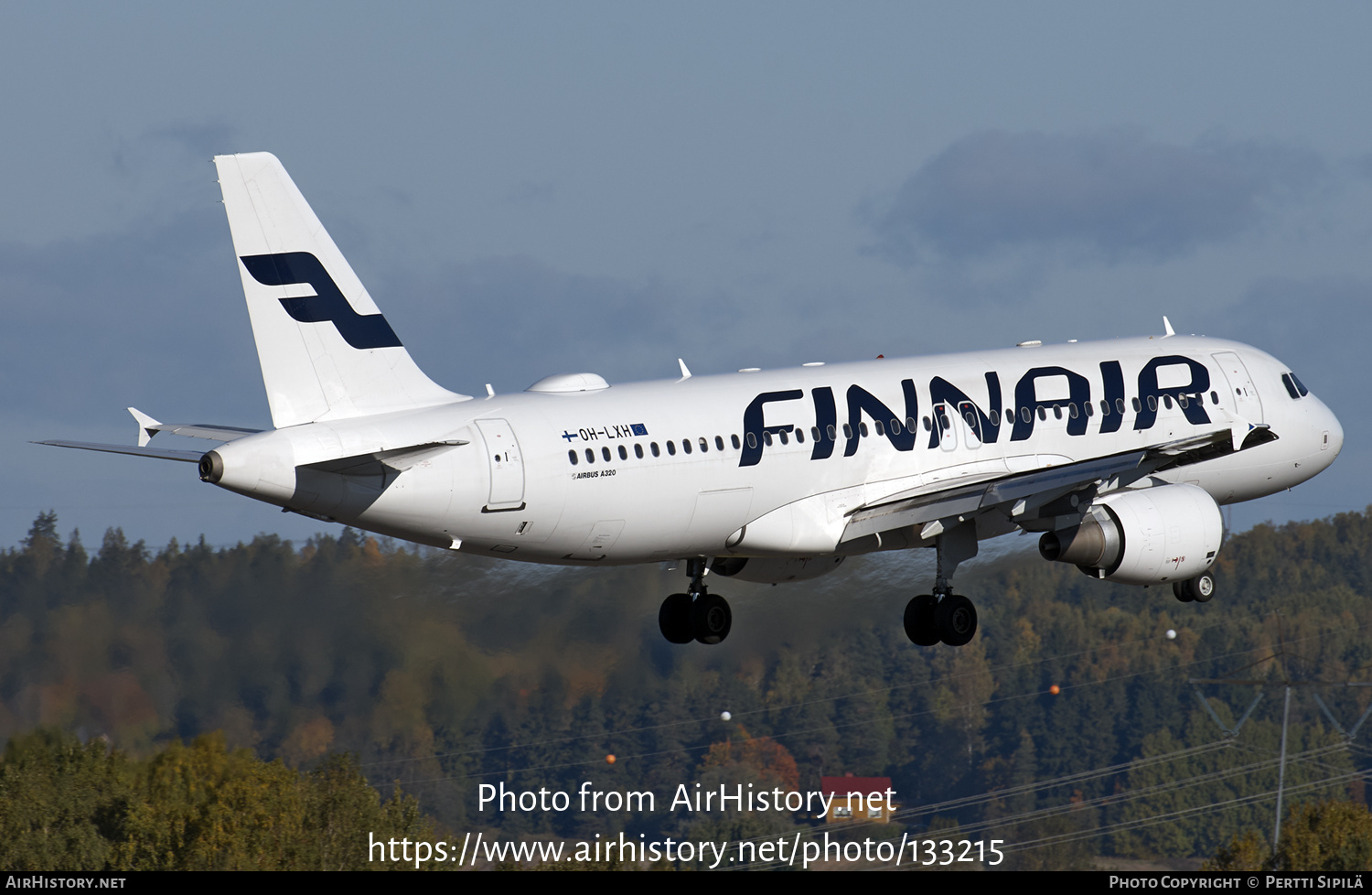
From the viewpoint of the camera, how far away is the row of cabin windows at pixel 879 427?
32.6 meters

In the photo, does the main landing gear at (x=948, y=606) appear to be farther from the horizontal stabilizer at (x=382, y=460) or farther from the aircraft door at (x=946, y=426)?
the horizontal stabilizer at (x=382, y=460)

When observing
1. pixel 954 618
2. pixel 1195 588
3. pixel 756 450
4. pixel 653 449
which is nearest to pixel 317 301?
pixel 653 449

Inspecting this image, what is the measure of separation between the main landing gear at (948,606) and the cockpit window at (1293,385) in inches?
348

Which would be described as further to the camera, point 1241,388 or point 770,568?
point 1241,388

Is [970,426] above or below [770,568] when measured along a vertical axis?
above

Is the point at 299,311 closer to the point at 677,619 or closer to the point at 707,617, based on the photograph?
the point at 677,619

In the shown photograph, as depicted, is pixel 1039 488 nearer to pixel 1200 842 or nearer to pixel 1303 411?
pixel 1303 411

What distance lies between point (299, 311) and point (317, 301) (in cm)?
35

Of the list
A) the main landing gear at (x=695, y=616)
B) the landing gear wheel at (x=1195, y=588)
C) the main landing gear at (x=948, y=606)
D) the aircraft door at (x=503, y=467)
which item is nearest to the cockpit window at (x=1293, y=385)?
the landing gear wheel at (x=1195, y=588)

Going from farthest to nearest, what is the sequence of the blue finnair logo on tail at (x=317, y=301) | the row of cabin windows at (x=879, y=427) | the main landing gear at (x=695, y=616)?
the main landing gear at (x=695, y=616), the row of cabin windows at (x=879, y=427), the blue finnair logo on tail at (x=317, y=301)

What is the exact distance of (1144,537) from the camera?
35906 millimetres

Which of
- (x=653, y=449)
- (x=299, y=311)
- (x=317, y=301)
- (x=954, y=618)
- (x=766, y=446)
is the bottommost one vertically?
(x=954, y=618)

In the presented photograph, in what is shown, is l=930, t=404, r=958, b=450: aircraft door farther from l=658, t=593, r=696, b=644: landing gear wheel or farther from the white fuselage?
l=658, t=593, r=696, b=644: landing gear wheel

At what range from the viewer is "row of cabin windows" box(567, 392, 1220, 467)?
107 feet
